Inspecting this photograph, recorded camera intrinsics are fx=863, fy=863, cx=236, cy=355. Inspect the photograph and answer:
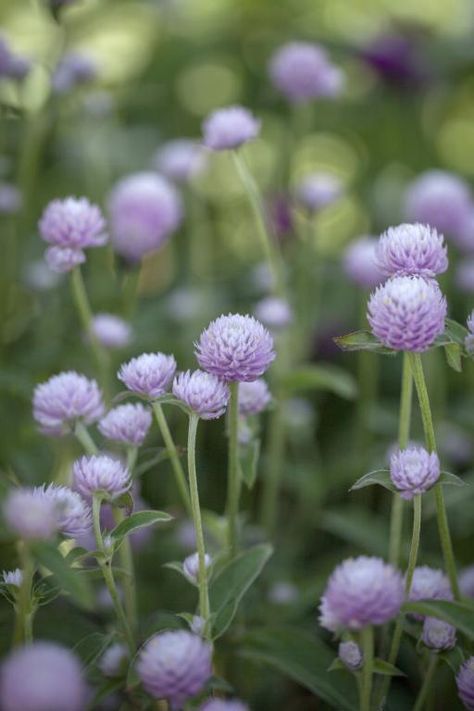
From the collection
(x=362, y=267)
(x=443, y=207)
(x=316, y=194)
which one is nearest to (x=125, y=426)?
(x=362, y=267)

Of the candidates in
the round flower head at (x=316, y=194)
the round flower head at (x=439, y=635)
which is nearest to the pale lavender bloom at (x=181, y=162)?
the round flower head at (x=316, y=194)

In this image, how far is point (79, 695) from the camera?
0.70 m

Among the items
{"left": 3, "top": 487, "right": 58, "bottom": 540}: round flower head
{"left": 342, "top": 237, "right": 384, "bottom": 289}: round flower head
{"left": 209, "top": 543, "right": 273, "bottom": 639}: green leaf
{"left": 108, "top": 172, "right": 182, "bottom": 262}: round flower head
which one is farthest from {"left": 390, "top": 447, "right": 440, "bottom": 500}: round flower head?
{"left": 108, "top": 172, "right": 182, "bottom": 262}: round flower head

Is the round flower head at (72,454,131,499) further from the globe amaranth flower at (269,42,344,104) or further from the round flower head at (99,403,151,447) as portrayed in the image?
the globe amaranth flower at (269,42,344,104)

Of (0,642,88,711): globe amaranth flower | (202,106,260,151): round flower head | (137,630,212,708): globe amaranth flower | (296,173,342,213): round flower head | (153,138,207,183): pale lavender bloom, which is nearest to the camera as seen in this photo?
(0,642,88,711): globe amaranth flower

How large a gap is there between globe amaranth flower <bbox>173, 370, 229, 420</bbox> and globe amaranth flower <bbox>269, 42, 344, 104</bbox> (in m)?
1.13

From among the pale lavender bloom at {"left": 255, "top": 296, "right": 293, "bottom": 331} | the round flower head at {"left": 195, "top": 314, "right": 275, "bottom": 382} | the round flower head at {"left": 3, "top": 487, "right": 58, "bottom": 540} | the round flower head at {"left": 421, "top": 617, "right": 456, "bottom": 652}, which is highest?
the round flower head at {"left": 195, "top": 314, "right": 275, "bottom": 382}

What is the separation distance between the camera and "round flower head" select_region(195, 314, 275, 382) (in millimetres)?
932

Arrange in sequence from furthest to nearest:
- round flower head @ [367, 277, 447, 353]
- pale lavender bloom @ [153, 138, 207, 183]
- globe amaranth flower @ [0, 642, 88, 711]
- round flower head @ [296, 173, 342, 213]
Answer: pale lavender bloom @ [153, 138, 207, 183] < round flower head @ [296, 173, 342, 213] < round flower head @ [367, 277, 447, 353] < globe amaranth flower @ [0, 642, 88, 711]

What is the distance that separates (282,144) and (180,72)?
1.99 ft

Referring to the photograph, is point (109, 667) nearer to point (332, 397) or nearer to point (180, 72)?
point (332, 397)

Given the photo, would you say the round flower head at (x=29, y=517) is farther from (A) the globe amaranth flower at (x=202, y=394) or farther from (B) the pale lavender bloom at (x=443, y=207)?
(B) the pale lavender bloom at (x=443, y=207)

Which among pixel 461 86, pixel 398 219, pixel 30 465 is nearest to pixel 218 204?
pixel 398 219

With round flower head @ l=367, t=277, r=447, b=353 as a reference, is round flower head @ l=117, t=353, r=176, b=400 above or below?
below
